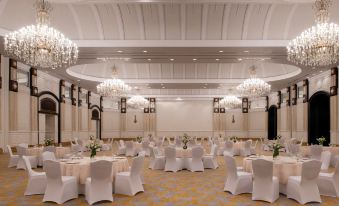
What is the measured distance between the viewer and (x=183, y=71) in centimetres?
1970

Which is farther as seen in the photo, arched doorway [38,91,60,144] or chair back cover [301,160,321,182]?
arched doorway [38,91,60,144]

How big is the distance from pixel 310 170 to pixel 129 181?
11.5ft

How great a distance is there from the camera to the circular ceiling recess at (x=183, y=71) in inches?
739

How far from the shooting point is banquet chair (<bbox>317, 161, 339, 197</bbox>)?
6383 mm

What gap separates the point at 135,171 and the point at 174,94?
2219 centimetres

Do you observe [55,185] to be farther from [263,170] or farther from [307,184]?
[307,184]

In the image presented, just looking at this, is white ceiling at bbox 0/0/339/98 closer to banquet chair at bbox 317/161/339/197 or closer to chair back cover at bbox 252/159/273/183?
banquet chair at bbox 317/161/339/197

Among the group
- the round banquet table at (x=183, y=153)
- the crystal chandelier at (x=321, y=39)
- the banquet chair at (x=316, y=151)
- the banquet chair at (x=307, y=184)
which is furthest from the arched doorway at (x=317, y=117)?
the banquet chair at (x=307, y=184)

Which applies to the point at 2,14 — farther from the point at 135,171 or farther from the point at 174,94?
the point at 174,94

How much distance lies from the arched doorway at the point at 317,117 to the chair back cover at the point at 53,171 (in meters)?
15.8

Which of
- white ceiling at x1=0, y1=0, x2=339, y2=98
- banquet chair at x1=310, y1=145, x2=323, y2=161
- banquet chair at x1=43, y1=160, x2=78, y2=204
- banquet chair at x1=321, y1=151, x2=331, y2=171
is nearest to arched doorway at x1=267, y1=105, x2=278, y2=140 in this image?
white ceiling at x1=0, y1=0, x2=339, y2=98

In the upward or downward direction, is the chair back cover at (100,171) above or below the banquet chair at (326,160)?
above

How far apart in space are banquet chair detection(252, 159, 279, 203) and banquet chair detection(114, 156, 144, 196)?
236 centimetres

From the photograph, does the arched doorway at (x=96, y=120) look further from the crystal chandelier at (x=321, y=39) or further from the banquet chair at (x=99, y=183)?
the crystal chandelier at (x=321, y=39)
